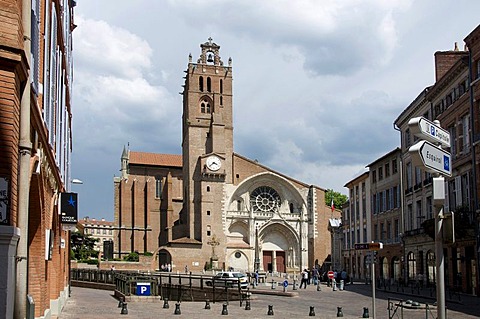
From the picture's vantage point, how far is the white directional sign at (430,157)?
6930 mm

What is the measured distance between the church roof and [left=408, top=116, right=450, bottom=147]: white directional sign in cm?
9121

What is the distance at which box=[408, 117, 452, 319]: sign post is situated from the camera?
6.97 metres

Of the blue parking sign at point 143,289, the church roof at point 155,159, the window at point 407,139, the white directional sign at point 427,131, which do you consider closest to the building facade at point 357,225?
the window at point 407,139

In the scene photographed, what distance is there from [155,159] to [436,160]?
95.0 m

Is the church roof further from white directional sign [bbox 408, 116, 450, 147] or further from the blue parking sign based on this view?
white directional sign [bbox 408, 116, 450, 147]

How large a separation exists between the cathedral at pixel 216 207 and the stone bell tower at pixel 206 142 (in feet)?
0.42

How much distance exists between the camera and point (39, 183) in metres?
12.1

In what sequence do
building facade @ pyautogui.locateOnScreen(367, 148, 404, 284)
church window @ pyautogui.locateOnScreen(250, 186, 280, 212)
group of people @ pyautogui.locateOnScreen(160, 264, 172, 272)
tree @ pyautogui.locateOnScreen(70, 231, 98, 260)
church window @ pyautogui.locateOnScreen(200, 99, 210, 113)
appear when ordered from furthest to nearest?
1. church window @ pyautogui.locateOnScreen(200, 99, 210, 113)
2. church window @ pyautogui.locateOnScreen(250, 186, 280, 212)
3. group of people @ pyautogui.locateOnScreen(160, 264, 172, 272)
4. tree @ pyautogui.locateOnScreen(70, 231, 98, 260)
5. building facade @ pyautogui.locateOnScreen(367, 148, 404, 284)

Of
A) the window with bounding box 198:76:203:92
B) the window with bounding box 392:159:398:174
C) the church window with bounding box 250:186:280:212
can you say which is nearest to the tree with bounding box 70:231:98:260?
the church window with bounding box 250:186:280:212

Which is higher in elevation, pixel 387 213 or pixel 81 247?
pixel 387 213

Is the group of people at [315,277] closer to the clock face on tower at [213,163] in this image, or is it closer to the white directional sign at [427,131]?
the clock face on tower at [213,163]

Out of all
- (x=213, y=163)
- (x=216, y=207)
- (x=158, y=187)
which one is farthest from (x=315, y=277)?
(x=158, y=187)

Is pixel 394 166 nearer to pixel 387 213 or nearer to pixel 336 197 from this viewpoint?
pixel 387 213

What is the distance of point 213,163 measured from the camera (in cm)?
8125
